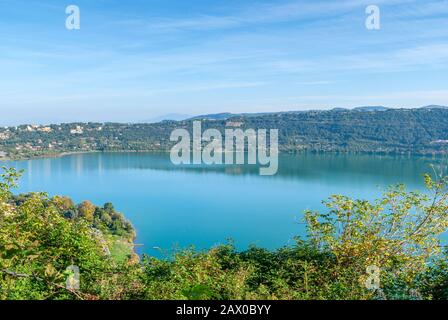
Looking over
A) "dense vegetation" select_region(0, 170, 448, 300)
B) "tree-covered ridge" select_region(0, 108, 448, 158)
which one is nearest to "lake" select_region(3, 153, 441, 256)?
"tree-covered ridge" select_region(0, 108, 448, 158)

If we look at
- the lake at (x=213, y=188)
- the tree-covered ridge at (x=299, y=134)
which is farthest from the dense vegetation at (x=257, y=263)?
the tree-covered ridge at (x=299, y=134)

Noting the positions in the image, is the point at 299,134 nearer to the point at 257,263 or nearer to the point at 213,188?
the point at 213,188

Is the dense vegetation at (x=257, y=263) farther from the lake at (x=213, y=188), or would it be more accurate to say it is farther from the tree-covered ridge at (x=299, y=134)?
the tree-covered ridge at (x=299, y=134)

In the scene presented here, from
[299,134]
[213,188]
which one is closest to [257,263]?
[213,188]

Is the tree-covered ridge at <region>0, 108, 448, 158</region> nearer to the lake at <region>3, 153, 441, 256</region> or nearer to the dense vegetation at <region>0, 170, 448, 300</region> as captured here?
the lake at <region>3, 153, 441, 256</region>

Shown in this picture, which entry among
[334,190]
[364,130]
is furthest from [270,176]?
[364,130]

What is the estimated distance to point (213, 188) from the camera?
122 feet

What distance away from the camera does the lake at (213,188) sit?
23812 mm

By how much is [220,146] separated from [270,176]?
18718 millimetres

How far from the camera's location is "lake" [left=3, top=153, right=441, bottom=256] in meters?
23.8

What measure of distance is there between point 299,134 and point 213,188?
4086cm

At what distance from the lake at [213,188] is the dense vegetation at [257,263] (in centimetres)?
1006

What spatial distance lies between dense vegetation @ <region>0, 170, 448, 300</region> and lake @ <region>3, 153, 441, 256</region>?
396 inches

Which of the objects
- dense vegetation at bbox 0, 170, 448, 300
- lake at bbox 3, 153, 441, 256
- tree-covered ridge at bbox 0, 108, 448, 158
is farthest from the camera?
tree-covered ridge at bbox 0, 108, 448, 158
